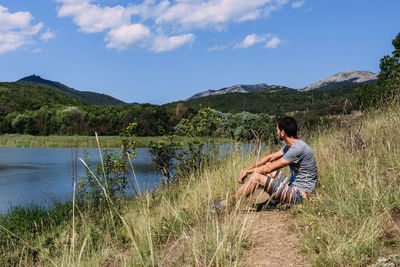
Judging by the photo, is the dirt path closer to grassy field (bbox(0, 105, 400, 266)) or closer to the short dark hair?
grassy field (bbox(0, 105, 400, 266))

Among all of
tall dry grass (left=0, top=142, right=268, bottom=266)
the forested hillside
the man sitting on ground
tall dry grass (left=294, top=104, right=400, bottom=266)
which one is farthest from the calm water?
the forested hillside

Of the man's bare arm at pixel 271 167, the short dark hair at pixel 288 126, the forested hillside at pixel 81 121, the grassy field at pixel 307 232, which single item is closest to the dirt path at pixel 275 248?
the grassy field at pixel 307 232

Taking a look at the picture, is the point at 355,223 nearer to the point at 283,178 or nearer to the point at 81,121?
the point at 283,178

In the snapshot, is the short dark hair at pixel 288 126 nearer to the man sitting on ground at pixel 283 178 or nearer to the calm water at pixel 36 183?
the man sitting on ground at pixel 283 178

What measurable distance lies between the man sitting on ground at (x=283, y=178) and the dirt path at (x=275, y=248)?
364 mm

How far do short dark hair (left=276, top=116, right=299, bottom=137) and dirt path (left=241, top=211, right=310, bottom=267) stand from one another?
106 cm

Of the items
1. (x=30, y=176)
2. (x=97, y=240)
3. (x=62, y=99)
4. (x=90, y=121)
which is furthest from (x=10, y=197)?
(x=62, y=99)

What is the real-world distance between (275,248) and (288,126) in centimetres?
164

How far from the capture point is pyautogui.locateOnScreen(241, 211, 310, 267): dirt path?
95.2 inches

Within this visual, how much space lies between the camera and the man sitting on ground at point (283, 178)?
11.7 feet

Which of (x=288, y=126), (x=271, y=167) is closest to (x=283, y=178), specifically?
(x=271, y=167)

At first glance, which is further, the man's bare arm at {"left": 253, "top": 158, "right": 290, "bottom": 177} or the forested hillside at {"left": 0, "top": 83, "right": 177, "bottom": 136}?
the forested hillside at {"left": 0, "top": 83, "right": 177, "bottom": 136}

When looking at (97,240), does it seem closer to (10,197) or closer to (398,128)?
(398,128)

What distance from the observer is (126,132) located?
7402 mm
